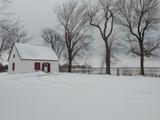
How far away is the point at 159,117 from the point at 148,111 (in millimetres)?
693

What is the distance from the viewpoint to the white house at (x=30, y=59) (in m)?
Result: 34.2

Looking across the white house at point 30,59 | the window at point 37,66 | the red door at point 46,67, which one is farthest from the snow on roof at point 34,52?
the red door at point 46,67

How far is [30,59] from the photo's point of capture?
113 ft

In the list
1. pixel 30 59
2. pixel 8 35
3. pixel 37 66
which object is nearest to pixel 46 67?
pixel 37 66

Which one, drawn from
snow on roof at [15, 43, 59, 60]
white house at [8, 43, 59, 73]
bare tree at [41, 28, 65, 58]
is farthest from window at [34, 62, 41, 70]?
bare tree at [41, 28, 65, 58]

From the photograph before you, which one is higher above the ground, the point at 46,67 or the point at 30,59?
the point at 30,59

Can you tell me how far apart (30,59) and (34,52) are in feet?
9.25

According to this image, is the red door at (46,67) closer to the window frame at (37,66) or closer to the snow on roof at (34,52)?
the window frame at (37,66)

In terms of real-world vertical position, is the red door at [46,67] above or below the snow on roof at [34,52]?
below

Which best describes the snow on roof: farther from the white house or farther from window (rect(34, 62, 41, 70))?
window (rect(34, 62, 41, 70))

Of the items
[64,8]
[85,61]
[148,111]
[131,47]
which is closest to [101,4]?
[131,47]

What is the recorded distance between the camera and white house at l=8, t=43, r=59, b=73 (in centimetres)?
3416

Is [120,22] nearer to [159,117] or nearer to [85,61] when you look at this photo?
[85,61]

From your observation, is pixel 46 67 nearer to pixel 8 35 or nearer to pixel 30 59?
pixel 30 59
